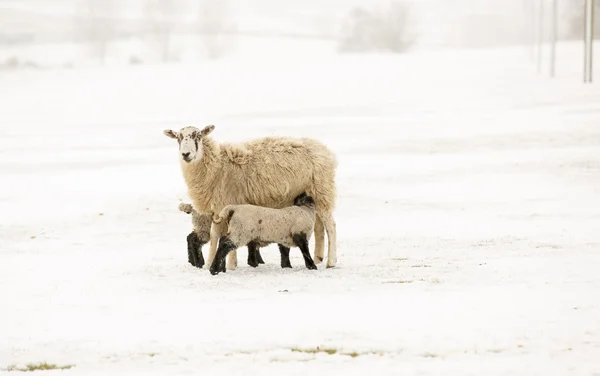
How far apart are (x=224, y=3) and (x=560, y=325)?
109 metres

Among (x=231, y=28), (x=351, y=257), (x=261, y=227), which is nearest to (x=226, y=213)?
(x=261, y=227)

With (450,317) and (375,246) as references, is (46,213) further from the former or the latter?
(450,317)

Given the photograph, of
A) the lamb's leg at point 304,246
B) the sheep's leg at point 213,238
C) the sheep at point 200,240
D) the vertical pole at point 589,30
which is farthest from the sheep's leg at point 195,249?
the vertical pole at point 589,30

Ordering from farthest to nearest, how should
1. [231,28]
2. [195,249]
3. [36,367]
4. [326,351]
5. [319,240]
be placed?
[231,28] → [319,240] → [195,249] → [326,351] → [36,367]

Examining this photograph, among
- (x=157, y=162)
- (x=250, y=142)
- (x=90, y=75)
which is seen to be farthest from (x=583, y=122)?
(x=90, y=75)

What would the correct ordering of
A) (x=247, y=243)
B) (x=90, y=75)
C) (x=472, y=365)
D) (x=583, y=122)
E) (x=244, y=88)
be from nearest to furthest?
(x=472, y=365), (x=247, y=243), (x=583, y=122), (x=244, y=88), (x=90, y=75)

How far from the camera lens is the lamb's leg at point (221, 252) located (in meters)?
11.4

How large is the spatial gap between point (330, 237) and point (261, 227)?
4.12 feet

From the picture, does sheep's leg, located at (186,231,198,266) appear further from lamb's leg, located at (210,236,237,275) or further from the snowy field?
lamb's leg, located at (210,236,237,275)

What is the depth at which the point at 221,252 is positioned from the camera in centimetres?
1147

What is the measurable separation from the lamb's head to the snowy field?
0.81m

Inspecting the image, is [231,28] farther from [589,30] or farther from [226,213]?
[226,213]

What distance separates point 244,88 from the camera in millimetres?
53312

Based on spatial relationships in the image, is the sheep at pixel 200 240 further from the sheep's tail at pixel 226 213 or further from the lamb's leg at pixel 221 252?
the lamb's leg at pixel 221 252
